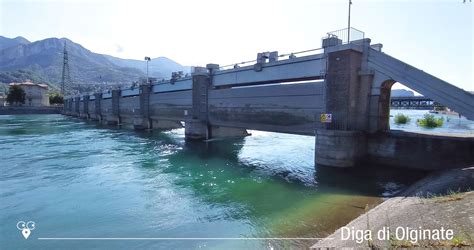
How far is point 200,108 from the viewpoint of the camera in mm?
36812

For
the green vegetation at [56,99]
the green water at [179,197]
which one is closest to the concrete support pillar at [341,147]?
the green water at [179,197]

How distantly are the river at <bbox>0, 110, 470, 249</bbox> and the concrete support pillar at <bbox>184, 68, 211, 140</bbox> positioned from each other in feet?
37.5

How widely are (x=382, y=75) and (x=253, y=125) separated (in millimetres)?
13542

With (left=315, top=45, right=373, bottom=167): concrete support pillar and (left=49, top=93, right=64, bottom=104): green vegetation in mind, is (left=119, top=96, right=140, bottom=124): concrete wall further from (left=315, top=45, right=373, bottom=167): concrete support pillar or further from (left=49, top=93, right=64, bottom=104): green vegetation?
(left=49, top=93, right=64, bottom=104): green vegetation

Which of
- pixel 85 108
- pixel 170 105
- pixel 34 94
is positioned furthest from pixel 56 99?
pixel 170 105

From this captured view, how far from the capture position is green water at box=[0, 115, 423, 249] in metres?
9.88

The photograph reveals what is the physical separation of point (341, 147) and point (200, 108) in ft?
70.6

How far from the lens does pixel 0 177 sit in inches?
691

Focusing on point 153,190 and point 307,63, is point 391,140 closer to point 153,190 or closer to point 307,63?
point 307,63

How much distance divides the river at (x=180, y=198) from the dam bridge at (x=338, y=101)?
1517mm

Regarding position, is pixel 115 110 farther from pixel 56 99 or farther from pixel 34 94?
pixel 56 99

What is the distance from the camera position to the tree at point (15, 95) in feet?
396

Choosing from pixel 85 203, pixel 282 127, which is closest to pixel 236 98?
pixel 282 127

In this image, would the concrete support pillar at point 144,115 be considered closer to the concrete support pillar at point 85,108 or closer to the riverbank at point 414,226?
the riverbank at point 414,226
